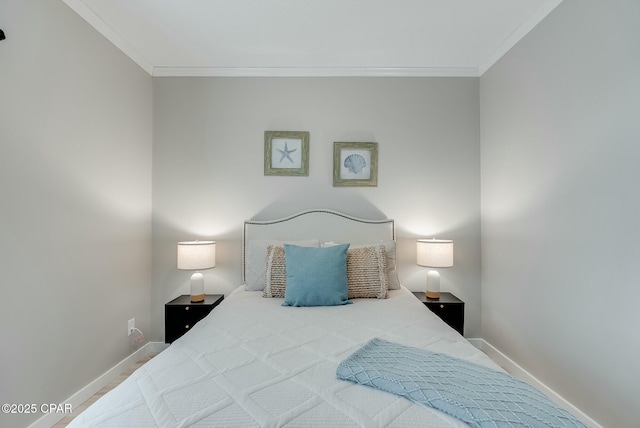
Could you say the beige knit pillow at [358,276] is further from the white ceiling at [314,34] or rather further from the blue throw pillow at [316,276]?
the white ceiling at [314,34]

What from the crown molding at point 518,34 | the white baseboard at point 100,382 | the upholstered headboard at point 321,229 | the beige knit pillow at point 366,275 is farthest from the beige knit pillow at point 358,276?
the crown molding at point 518,34

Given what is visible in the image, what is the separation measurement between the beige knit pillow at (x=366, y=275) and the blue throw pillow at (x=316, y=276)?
0.11m

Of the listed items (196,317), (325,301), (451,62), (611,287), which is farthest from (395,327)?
(451,62)

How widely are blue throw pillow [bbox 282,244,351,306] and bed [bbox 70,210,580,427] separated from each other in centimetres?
6

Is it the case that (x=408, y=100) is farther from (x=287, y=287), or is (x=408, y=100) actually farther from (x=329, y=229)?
(x=287, y=287)

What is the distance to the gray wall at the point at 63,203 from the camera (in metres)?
1.53

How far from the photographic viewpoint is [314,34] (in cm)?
227

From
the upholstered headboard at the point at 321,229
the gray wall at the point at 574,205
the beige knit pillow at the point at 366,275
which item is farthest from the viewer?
the upholstered headboard at the point at 321,229

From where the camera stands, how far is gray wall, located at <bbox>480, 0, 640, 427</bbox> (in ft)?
4.83

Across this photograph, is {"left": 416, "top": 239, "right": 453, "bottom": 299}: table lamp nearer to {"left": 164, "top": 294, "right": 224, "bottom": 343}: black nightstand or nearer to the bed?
the bed

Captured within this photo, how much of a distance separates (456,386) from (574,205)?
1.51 metres

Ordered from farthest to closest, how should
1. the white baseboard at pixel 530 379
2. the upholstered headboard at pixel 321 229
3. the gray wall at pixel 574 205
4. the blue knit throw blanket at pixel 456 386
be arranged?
the upholstered headboard at pixel 321 229, the white baseboard at pixel 530 379, the gray wall at pixel 574 205, the blue knit throw blanket at pixel 456 386

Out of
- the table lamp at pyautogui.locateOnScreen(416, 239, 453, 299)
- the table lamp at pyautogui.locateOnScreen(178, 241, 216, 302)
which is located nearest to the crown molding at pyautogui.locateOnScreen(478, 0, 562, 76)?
the table lamp at pyautogui.locateOnScreen(416, 239, 453, 299)

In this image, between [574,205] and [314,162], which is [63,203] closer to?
[314,162]
